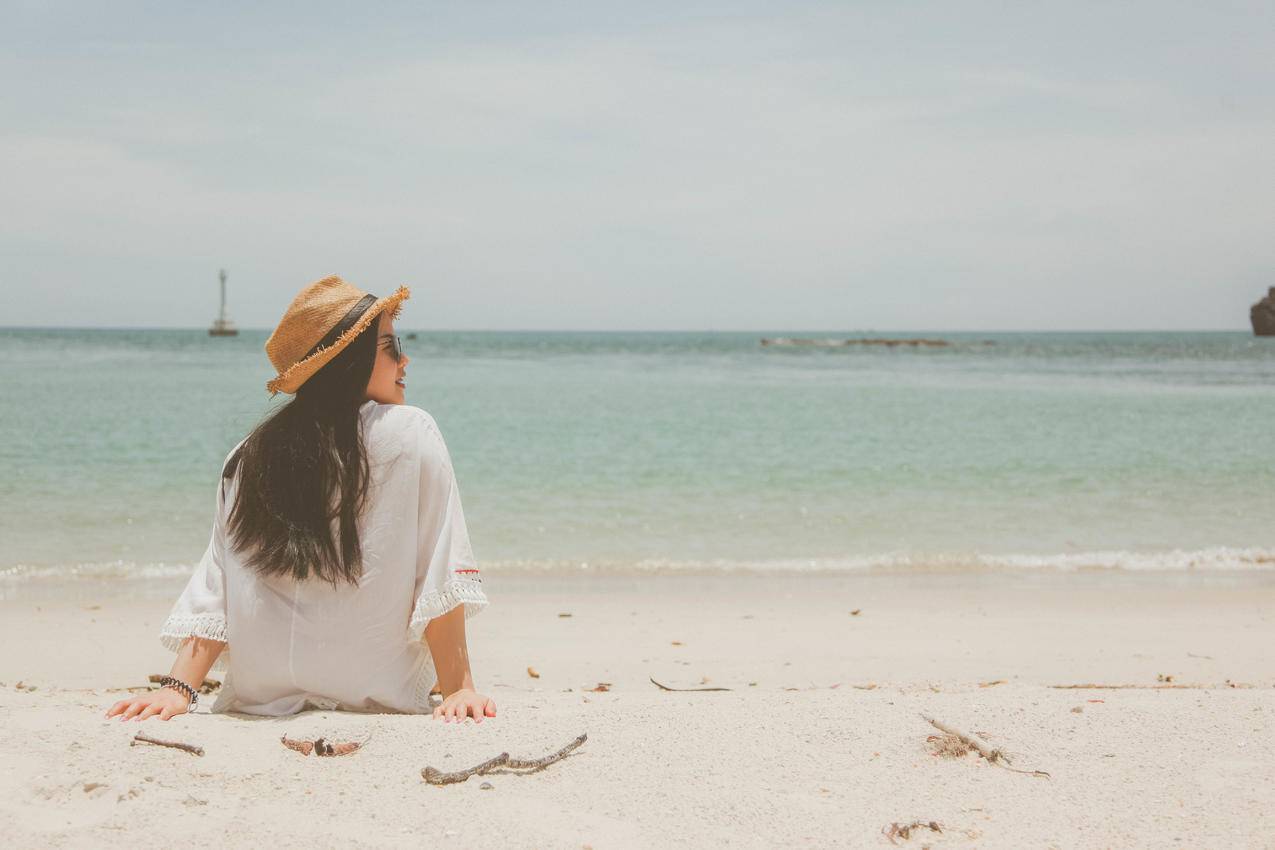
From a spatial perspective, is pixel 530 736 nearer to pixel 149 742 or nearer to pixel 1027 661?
pixel 149 742

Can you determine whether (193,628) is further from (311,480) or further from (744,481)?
(744,481)

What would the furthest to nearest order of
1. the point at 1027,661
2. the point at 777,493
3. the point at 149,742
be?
1. the point at 777,493
2. the point at 1027,661
3. the point at 149,742

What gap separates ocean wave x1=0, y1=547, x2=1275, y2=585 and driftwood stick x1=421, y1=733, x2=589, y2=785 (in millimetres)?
4980

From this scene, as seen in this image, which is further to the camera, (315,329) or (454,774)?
(315,329)

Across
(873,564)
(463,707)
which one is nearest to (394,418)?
(463,707)

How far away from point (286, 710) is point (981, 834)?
1.98 metres

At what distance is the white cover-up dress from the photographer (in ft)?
9.29

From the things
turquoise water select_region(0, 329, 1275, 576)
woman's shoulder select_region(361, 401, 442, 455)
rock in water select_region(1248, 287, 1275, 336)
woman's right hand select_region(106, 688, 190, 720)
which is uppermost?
rock in water select_region(1248, 287, 1275, 336)

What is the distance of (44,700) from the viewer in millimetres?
3404

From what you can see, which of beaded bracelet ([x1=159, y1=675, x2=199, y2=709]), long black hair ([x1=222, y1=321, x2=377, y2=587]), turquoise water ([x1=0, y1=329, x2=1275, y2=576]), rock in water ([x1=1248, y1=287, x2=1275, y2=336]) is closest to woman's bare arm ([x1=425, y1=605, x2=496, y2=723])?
long black hair ([x1=222, y1=321, x2=377, y2=587])

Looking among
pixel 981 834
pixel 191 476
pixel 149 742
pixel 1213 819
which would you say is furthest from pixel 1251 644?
pixel 191 476

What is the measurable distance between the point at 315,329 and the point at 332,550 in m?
0.62

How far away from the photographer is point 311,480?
108 inches

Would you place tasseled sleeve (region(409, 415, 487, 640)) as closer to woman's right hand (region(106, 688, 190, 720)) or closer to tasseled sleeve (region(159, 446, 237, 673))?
tasseled sleeve (region(159, 446, 237, 673))
